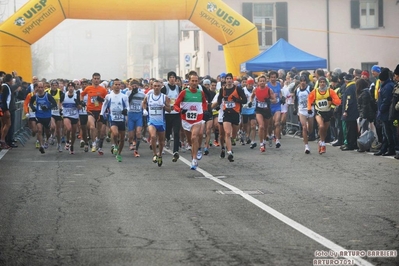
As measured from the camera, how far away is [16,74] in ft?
93.0

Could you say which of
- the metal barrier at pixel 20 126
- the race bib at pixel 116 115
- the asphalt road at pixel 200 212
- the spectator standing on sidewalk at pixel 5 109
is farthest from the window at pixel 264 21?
the asphalt road at pixel 200 212

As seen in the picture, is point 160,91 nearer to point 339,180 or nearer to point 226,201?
point 339,180

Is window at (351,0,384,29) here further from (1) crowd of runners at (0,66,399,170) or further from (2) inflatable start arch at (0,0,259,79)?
(1) crowd of runners at (0,66,399,170)

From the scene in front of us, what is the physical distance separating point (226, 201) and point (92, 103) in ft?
36.0

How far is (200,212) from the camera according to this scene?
36.7 feet

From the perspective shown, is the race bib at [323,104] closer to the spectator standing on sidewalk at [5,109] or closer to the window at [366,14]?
the spectator standing on sidewalk at [5,109]

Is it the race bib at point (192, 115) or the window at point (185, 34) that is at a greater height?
the window at point (185, 34)

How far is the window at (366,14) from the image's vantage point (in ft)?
154

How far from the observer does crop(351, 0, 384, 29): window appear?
46938mm

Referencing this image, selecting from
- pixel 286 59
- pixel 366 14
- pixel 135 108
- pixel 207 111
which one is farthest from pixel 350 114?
pixel 366 14

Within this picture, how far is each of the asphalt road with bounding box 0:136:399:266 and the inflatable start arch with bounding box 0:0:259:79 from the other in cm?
1056

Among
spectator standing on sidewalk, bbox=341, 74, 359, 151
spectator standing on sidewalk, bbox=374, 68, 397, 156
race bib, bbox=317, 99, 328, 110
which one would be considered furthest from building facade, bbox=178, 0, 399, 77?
spectator standing on sidewalk, bbox=374, 68, 397, 156

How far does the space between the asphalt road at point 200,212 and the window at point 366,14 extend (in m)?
28.6

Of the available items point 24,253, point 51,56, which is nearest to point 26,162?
point 24,253
